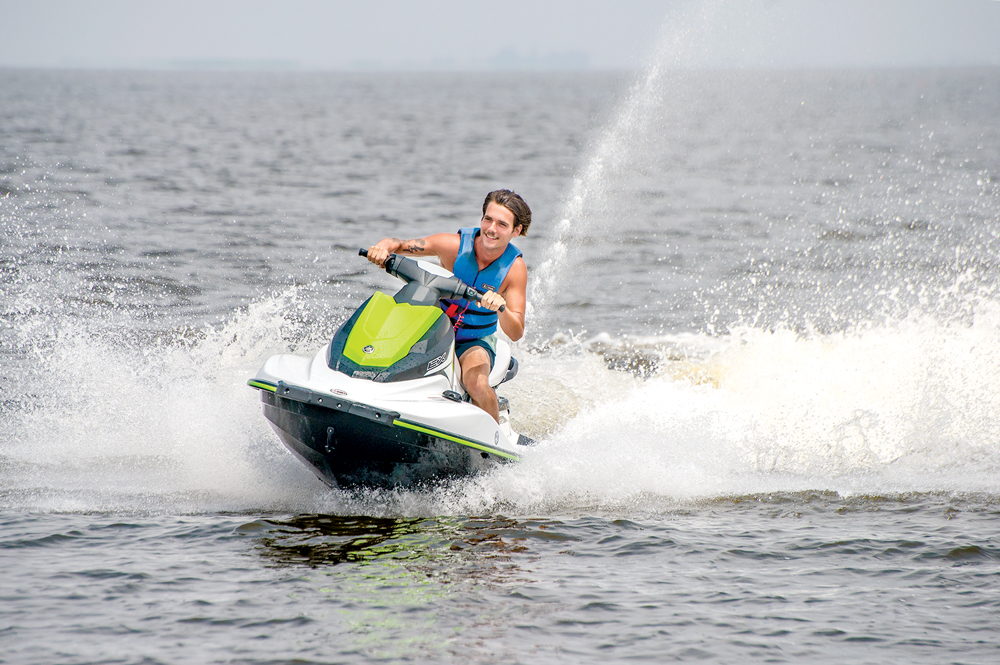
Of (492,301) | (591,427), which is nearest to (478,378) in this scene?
(492,301)

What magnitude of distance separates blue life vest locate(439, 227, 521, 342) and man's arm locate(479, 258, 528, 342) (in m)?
0.04

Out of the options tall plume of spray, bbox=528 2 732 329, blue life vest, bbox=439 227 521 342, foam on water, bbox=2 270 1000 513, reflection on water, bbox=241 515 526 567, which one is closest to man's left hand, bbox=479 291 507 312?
blue life vest, bbox=439 227 521 342

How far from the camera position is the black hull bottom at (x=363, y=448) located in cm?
627

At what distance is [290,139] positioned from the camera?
4438 cm

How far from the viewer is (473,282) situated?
712cm

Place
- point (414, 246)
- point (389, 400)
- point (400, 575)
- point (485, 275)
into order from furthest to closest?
point (414, 246) → point (485, 275) → point (389, 400) → point (400, 575)

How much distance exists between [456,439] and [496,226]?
1.34m

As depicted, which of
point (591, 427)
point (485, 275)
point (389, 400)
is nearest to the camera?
point (389, 400)

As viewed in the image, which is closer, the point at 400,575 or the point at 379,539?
the point at 400,575

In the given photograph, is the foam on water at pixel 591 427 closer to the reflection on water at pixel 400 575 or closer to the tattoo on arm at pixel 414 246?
the reflection on water at pixel 400 575

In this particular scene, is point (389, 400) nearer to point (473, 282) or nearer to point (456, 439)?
point (456, 439)

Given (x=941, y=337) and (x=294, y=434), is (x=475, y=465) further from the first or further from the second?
(x=941, y=337)

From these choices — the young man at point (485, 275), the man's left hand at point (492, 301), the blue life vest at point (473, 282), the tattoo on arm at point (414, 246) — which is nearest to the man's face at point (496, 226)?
the young man at point (485, 275)

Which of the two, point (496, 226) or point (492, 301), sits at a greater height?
point (496, 226)
